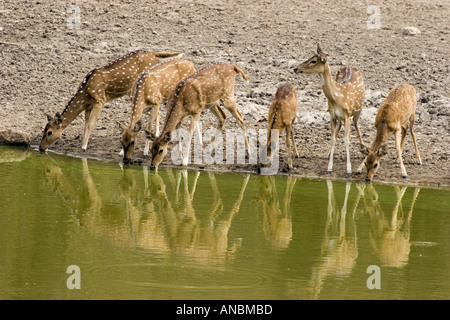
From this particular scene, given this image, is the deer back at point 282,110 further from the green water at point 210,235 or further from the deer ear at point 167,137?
the deer ear at point 167,137

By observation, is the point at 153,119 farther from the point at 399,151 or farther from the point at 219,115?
the point at 399,151

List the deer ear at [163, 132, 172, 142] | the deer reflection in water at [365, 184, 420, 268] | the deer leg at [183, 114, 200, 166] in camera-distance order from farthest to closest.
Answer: the deer leg at [183, 114, 200, 166] → the deer ear at [163, 132, 172, 142] → the deer reflection in water at [365, 184, 420, 268]

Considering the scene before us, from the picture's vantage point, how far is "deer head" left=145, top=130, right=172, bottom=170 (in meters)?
13.3

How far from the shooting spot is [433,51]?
17094 mm

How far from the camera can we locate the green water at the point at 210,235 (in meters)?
7.78

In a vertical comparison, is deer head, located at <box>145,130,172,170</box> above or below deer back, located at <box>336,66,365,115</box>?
below

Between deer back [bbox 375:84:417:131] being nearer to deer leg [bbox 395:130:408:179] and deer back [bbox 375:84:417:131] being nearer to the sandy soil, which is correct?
deer leg [bbox 395:130:408:179]

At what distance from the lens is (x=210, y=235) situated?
9562 millimetres

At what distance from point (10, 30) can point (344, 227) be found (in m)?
10.8

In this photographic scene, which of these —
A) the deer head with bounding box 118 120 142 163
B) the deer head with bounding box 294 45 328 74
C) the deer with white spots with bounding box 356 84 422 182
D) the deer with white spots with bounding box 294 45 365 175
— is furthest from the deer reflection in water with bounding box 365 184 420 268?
the deer head with bounding box 118 120 142 163


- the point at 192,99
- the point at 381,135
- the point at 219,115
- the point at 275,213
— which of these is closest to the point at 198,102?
the point at 192,99

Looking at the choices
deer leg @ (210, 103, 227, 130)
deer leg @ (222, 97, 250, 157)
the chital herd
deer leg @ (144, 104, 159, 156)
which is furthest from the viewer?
deer leg @ (210, 103, 227, 130)
